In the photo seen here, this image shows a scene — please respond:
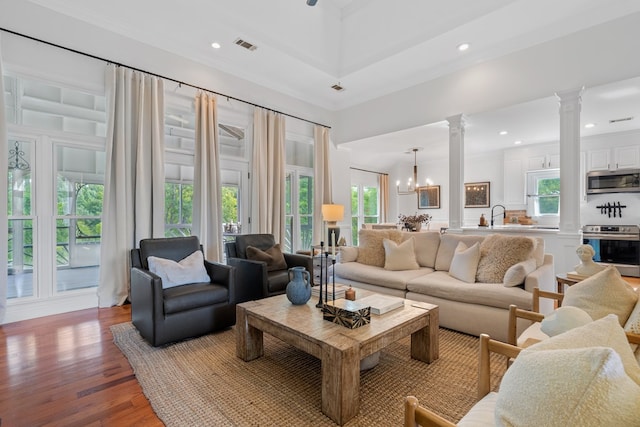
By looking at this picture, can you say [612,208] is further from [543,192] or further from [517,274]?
[517,274]

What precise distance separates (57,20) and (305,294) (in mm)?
4102

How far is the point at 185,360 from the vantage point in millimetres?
2361

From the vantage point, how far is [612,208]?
19.1 ft

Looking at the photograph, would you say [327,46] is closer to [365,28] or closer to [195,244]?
[365,28]

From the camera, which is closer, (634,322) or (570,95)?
(634,322)

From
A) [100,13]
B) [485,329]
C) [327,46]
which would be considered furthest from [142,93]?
[485,329]

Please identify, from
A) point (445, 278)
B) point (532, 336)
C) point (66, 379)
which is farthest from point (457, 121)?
point (66, 379)

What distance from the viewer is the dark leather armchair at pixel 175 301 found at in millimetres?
2541

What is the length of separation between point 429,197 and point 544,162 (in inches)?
114

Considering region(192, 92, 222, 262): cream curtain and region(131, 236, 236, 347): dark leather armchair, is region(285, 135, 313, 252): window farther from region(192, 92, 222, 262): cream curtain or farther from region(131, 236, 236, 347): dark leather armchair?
region(131, 236, 236, 347): dark leather armchair

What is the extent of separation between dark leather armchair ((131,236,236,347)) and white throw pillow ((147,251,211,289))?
0.22ft

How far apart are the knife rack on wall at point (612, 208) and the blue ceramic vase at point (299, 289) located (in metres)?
6.74

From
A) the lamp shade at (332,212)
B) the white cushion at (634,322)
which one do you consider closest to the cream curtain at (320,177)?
the lamp shade at (332,212)

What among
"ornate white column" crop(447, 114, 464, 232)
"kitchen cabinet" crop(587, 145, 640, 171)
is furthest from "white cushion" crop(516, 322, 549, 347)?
"kitchen cabinet" crop(587, 145, 640, 171)
